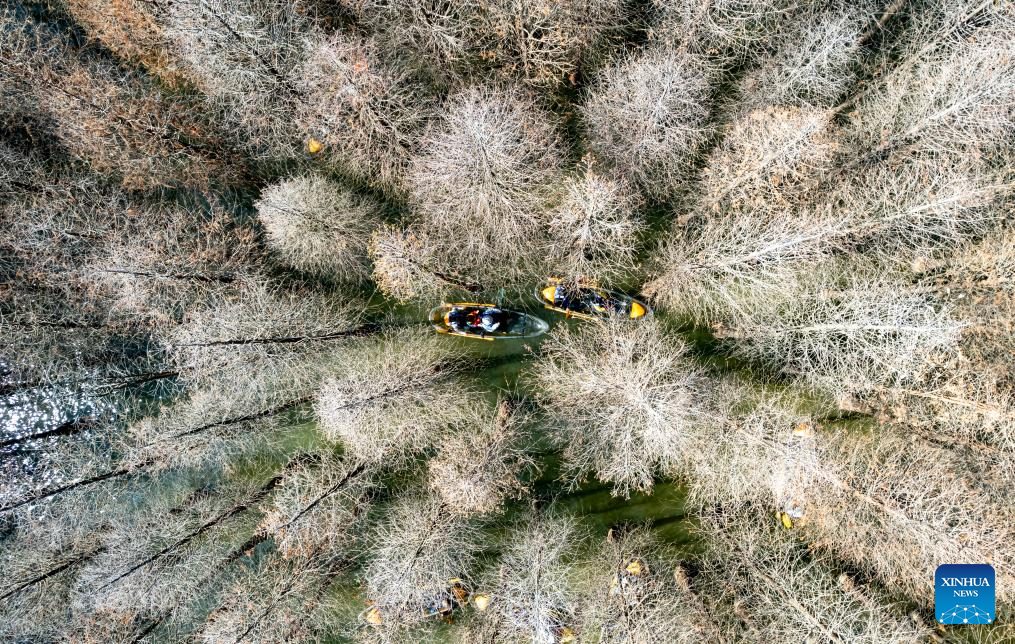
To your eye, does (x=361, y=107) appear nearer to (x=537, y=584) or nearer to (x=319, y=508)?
(x=319, y=508)

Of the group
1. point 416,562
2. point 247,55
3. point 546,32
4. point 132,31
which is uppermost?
point 546,32

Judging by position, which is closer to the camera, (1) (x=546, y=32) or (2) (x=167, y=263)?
(1) (x=546, y=32)

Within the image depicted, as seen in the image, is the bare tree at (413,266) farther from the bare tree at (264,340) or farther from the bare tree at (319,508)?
the bare tree at (319,508)

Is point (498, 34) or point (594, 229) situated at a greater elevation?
point (498, 34)

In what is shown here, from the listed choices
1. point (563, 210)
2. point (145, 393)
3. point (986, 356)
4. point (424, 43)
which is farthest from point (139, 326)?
point (986, 356)

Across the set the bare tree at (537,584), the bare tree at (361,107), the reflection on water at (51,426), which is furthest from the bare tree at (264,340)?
the bare tree at (537,584)

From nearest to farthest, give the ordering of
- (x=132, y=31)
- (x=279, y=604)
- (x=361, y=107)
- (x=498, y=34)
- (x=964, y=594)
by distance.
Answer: (x=964, y=594), (x=361, y=107), (x=498, y=34), (x=279, y=604), (x=132, y=31)

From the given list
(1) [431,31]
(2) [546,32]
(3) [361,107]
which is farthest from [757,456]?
(1) [431,31]
